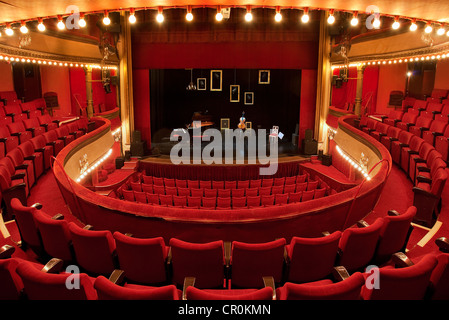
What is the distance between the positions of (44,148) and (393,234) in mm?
7306

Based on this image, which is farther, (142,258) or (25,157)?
(25,157)

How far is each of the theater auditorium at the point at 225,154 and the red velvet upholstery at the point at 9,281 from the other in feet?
0.05

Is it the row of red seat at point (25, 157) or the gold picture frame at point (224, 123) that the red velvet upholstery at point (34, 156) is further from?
the gold picture frame at point (224, 123)

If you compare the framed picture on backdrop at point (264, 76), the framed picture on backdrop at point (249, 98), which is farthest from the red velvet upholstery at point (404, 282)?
the framed picture on backdrop at point (249, 98)

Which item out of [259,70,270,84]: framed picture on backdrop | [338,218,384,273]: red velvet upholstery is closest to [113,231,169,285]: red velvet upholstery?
[338,218,384,273]: red velvet upholstery

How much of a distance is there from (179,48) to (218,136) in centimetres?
509

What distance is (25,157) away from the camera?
24.5 ft

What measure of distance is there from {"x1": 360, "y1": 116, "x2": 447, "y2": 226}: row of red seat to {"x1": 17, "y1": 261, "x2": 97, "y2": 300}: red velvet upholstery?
4624mm

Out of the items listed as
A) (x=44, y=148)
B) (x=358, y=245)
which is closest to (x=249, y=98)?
(x=44, y=148)

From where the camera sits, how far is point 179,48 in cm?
1433

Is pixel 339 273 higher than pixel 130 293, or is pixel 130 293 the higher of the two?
pixel 130 293

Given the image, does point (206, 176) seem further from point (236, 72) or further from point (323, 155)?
point (236, 72)

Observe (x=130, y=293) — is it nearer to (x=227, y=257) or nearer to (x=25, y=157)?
(x=227, y=257)
